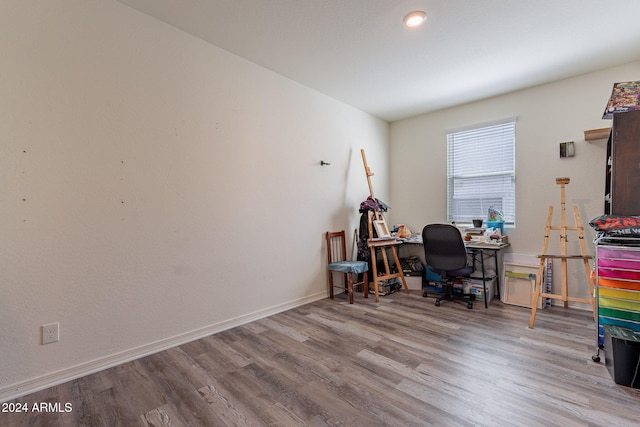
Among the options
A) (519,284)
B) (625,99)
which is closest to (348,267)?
(519,284)

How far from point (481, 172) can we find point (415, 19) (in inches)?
94.5

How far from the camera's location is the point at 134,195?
2195mm

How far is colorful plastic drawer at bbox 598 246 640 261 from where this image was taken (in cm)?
191

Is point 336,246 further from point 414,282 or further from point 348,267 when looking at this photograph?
point 414,282

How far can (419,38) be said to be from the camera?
252 cm

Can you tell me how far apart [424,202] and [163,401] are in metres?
3.94

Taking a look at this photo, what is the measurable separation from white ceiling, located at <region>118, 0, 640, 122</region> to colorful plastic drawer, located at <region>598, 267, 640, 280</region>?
1898 mm

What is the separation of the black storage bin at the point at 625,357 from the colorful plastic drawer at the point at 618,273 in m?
0.34

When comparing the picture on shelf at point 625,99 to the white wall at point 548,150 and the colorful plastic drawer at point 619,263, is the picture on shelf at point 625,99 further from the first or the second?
the colorful plastic drawer at point 619,263

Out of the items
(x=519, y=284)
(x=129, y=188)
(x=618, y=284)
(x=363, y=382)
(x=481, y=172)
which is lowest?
(x=363, y=382)

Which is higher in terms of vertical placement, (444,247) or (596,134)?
(596,134)

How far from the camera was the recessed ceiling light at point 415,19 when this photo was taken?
2203mm

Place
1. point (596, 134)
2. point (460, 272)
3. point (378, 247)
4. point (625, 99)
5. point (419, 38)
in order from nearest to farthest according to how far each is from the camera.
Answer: point (625, 99) → point (419, 38) → point (596, 134) → point (460, 272) → point (378, 247)

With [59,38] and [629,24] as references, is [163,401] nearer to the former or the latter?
[59,38]
